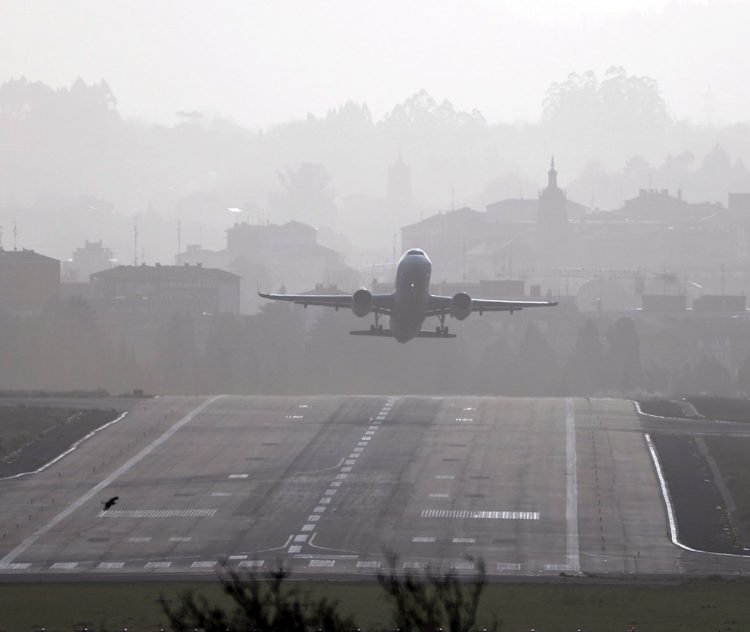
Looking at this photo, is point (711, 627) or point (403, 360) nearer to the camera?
point (711, 627)

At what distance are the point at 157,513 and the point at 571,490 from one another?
1967 centimetres

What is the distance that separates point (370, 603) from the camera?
69.4 meters

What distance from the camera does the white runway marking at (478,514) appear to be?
86.8 m

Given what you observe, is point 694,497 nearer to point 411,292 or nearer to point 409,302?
point 409,302

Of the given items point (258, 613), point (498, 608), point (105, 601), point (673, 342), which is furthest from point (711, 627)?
point (673, 342)

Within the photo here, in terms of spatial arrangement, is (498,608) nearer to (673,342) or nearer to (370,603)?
(370,603)

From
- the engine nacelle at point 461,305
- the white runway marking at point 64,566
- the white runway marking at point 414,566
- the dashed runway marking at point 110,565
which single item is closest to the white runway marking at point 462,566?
the white runway marking at point 414,566

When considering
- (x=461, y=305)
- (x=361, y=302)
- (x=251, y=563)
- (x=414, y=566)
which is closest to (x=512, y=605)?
(x=414, y=566)

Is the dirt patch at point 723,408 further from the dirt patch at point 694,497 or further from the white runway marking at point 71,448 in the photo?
the white runway marking at point 71,448

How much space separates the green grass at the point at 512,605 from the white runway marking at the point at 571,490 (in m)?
5.72

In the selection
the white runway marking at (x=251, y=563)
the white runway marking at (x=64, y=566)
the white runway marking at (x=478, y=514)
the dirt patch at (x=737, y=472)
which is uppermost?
the dirt patch at (x=737, y=472)

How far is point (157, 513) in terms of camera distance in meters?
88.3

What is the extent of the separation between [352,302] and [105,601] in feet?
87.4

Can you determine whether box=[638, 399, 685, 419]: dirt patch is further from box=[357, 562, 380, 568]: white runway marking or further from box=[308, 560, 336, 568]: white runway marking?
box=[308, 560, 336, 568]: white runway marking
